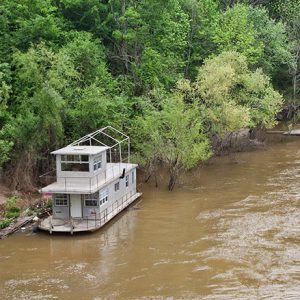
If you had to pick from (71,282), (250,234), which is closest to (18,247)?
(71,282)

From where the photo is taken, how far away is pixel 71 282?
2811 cm

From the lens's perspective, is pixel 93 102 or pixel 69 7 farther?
pixel 69 7

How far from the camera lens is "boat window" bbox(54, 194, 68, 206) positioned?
120 ft

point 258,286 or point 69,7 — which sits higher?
point 69,7

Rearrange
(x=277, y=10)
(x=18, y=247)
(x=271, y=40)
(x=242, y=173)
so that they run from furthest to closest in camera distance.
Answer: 1. (x=277, y=10)
2. (x=271, y=40)
3. (x=242, y=173)
4. (x=18, y=247)

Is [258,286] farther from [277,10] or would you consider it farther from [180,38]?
[277,10]

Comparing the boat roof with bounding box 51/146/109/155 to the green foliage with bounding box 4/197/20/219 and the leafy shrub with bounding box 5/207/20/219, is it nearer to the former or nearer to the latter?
the green foliage with bounding box 4/197/20/219

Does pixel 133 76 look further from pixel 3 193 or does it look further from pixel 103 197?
pixel 103 197

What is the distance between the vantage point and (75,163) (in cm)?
3681

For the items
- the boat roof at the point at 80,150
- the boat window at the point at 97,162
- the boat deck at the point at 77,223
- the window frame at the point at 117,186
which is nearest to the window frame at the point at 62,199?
the boat deck at the point at 77,223

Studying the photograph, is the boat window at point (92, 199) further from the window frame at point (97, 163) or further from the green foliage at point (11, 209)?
the green foliage at point (11, 209)

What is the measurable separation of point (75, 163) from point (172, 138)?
37.2ft

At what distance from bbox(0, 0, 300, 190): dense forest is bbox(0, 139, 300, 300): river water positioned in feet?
21.5

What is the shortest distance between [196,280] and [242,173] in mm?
24284
